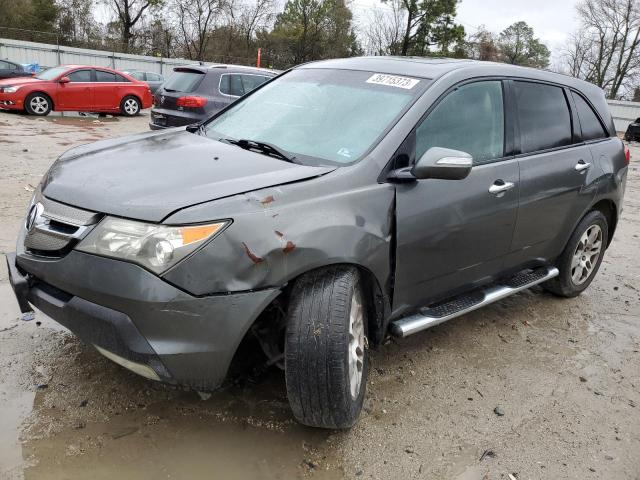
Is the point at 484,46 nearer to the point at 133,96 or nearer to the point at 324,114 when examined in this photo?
the point at 133,96

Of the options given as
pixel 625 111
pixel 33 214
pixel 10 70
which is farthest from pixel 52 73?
pixel 625 111

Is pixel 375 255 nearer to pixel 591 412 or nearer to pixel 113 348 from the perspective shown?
pixel 113 348

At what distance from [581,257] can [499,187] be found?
5.37 feet

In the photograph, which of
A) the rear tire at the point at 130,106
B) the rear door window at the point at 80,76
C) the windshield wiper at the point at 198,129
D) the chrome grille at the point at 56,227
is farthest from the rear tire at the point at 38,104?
the chrome grille at the point at 56,227

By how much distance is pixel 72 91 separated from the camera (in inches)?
555

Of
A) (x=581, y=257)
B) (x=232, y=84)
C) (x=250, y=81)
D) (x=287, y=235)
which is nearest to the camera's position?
(x=287, y=235)

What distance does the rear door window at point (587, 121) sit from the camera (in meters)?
4.13

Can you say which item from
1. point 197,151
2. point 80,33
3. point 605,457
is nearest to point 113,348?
point 197,151

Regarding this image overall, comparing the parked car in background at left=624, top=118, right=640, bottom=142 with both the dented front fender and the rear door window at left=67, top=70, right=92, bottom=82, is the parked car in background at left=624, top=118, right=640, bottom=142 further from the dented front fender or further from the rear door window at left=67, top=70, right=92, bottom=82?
the dented front fender

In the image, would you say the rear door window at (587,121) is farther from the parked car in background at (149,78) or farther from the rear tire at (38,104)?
the parked car in background at (149,78)

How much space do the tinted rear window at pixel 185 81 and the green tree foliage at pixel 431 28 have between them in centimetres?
3517

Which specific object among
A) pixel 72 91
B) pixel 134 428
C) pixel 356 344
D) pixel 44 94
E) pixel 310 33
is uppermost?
pixel 310 33

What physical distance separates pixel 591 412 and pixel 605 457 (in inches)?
15.1

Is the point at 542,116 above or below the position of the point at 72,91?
above
